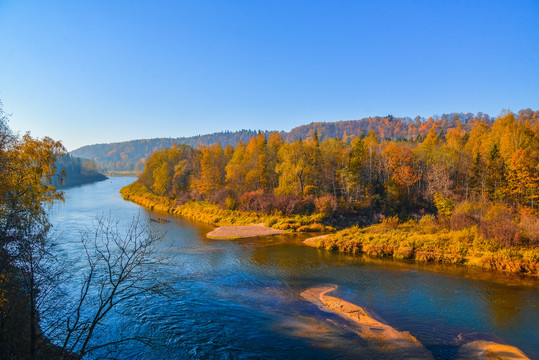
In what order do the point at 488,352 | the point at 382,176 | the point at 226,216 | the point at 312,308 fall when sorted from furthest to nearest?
the point at 382,176
the point at 226,216
the point at 312,308
the point at 488,352

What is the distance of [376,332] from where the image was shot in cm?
1366

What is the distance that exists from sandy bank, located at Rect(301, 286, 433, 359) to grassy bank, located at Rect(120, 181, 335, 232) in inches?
799

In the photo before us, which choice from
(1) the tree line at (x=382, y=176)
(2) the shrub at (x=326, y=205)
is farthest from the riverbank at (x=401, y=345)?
(2) the shrub at (x=326, y=205)

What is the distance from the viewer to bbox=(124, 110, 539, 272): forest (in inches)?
1393

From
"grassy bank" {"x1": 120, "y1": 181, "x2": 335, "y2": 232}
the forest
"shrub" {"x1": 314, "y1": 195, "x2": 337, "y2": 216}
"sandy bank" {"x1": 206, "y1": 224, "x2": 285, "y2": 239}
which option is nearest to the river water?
the forest

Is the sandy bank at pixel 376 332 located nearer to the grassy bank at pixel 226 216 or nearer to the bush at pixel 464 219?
the bush at pixel 464 219

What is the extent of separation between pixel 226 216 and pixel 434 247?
28577 mm

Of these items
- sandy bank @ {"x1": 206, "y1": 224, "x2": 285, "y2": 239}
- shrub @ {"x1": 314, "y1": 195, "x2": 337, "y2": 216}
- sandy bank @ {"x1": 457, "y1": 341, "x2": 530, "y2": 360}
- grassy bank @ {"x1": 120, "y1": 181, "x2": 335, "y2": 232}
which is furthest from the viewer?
shrub @ {"x1": 314, "y1": 195, "x2": 337, "y2": 216}

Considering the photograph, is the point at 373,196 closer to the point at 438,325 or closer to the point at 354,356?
the point at 438,325

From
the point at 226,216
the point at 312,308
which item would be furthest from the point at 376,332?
the point at 226,216

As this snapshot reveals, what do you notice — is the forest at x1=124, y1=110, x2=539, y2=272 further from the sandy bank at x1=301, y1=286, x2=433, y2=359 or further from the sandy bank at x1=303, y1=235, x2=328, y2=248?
the sandy bank at x1=301, y1=286, x2=433, y2=359

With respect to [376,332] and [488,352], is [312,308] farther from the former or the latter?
[488,352]

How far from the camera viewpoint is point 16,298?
877cm

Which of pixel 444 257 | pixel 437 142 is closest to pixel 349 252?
pixel 444 257
